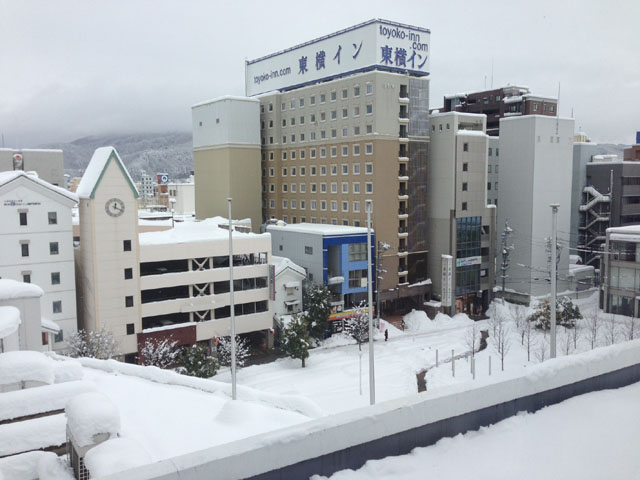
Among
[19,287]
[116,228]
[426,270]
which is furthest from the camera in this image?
[426,270]

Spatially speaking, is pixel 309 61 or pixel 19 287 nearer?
pixel 19 287

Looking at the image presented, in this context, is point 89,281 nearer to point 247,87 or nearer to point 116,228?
point 116,228

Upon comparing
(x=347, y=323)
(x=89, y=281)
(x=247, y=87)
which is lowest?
(x=347, y=323)

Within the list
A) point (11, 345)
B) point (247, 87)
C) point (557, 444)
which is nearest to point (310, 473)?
Answer: point (557, 444)

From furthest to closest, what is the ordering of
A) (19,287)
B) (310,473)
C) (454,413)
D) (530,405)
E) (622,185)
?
1. (622,185)
2. (19,287)
3. (530,405)
4. (454,413)
5. (310,473)

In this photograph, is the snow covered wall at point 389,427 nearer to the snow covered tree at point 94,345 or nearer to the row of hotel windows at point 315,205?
the snow covered tree at point 94,345

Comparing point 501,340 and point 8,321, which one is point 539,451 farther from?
point 501,340

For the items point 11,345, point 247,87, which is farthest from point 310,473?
point 247,87

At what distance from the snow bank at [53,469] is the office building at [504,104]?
2745 inches

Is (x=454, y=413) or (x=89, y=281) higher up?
(x=454, y=413)

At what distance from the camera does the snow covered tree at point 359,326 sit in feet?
138

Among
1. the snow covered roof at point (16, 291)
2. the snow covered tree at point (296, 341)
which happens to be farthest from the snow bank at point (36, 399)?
the snow covered tree at point (296, 341)

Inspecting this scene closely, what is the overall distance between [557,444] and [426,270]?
48.6m

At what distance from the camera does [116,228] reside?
36938 millimetres
